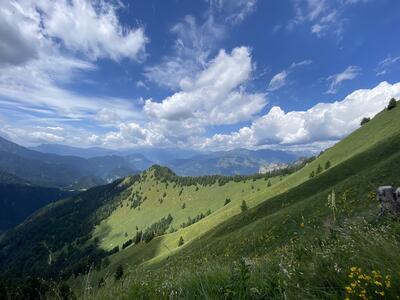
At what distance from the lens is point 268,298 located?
454 centimetres

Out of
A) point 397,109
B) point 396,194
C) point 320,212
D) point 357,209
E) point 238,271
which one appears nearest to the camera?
point 238,271

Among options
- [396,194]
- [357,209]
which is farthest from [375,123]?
[396,194]

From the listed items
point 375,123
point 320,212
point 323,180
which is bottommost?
point 320,212

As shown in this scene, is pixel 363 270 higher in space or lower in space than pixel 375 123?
lower

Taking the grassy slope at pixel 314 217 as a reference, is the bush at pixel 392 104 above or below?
above

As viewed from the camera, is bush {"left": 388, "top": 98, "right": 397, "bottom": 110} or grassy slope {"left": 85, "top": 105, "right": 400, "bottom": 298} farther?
bush {"left": 388, "top": 98, "right": 397, "bottom": 110}

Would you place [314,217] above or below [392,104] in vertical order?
below

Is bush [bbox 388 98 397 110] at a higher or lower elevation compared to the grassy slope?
higher

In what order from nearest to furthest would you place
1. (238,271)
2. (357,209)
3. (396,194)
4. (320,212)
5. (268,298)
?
(268,298) < (238,271) < (396,194) < (357,209) < (320,212)

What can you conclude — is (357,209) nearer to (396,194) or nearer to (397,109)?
(396,194)

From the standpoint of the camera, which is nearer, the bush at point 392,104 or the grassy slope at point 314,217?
the grassy slope at point 314,217

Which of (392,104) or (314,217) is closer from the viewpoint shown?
(314,217)

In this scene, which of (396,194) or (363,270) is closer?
(363,270)

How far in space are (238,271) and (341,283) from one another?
1647mm
